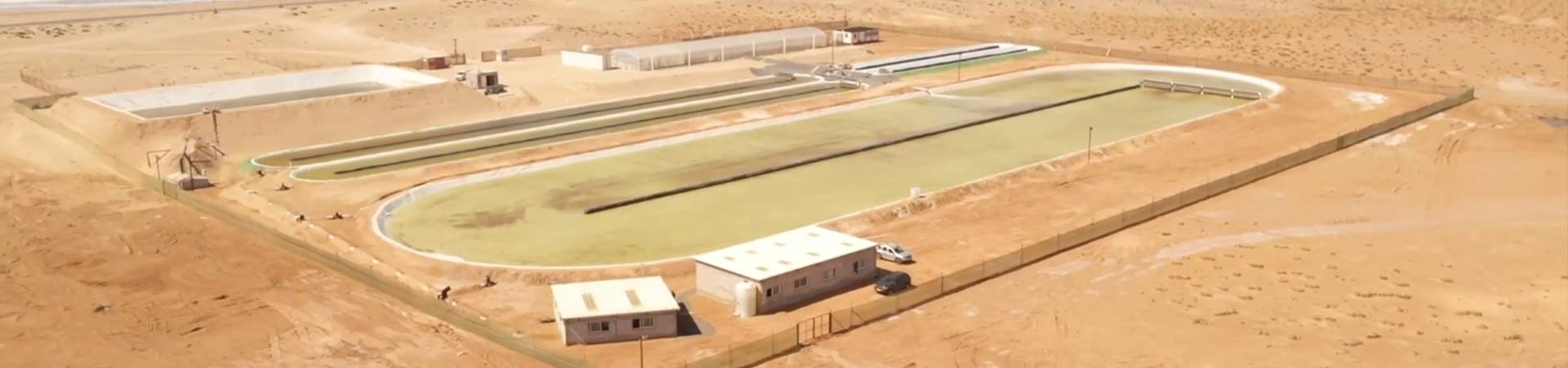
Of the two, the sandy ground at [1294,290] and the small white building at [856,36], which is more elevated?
the small white building at [856,36]

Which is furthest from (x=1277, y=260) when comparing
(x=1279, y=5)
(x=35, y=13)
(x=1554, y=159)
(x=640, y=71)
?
(x=35, y=13)

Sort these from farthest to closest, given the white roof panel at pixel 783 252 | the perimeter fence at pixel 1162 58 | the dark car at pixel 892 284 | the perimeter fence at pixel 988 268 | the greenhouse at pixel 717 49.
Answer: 1. the greenhouse at pixel 717 49
2. the perimeter fence at pixel 1162 58
3. the dark car at pixel 892 284
4. the white roof panel at pixel 783 252
5. the perimeter fence at pixel 988 268

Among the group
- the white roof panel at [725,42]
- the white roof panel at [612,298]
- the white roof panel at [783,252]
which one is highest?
the white roof panel at [725,42]

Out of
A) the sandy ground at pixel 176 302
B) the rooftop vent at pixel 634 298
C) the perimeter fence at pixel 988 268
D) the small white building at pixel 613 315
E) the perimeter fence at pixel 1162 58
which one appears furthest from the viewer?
the perimeter fence at pixel 1162 58

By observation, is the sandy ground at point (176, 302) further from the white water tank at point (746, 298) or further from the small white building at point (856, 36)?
the small white building at point (856, 36)

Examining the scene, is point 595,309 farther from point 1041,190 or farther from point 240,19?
point 240,19

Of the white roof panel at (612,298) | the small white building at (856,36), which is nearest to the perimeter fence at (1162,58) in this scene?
the small white building at (856,36)

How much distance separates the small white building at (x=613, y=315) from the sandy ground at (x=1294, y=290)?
9.49 ft

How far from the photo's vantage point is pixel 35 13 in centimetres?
7725

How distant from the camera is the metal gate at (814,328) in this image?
2695 cm

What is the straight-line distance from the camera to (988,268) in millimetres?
31094

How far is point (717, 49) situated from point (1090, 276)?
35.8 m

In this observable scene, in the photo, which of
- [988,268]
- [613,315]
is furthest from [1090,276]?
[613,315]

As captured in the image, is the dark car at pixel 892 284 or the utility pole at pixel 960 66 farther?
the utility pole at pixel 960 66
